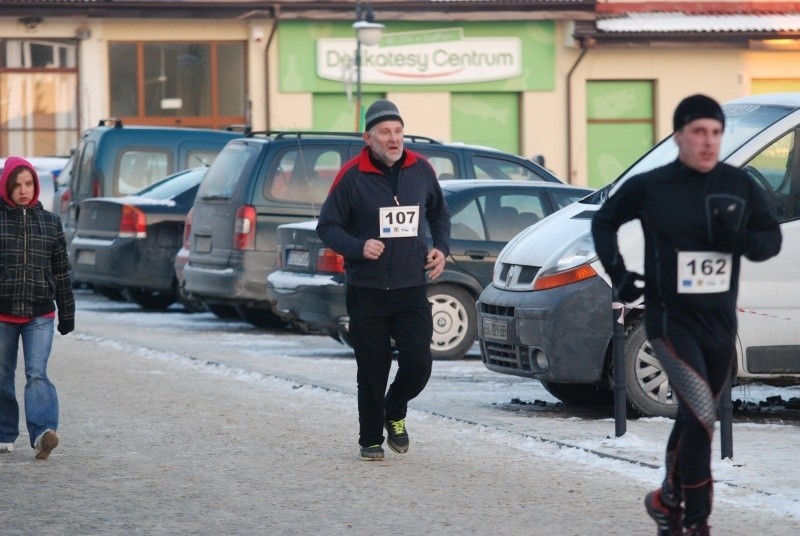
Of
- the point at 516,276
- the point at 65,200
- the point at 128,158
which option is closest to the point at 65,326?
the point at 516,276

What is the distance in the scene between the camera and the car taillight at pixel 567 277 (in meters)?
10.6

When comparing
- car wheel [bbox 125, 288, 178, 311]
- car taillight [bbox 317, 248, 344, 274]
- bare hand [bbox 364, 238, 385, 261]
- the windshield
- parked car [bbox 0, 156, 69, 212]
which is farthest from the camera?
parked car [bbox 0, 156, 69, 212]

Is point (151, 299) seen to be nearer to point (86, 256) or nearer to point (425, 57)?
point (86, 256)

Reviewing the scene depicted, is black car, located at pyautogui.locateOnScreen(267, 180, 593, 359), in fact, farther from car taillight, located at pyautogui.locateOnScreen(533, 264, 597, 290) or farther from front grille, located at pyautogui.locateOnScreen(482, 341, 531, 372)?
car taillight, located at pyautogui.locateOnScreen(533, 264, 597, 290)

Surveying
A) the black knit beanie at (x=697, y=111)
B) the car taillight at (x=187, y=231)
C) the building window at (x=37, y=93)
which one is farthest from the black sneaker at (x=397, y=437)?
the building window at (x=37, y=93)

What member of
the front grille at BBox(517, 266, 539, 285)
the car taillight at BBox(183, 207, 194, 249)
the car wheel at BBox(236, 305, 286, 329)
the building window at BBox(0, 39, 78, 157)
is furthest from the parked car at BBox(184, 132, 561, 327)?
the building window at BBox(0, 39, 78, 157)

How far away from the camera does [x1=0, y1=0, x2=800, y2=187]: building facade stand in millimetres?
36250

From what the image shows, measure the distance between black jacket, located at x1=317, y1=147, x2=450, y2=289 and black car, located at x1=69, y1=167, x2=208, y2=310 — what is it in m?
10.2

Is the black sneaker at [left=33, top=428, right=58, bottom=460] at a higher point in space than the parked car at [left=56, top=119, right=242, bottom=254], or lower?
lower

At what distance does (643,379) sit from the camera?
35.0 ft

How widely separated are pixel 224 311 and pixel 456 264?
486cm

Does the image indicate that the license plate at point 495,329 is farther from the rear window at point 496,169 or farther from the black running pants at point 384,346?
the rear window at point 496,169

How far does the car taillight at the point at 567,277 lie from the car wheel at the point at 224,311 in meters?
8.36

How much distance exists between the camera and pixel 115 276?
19422 mm
